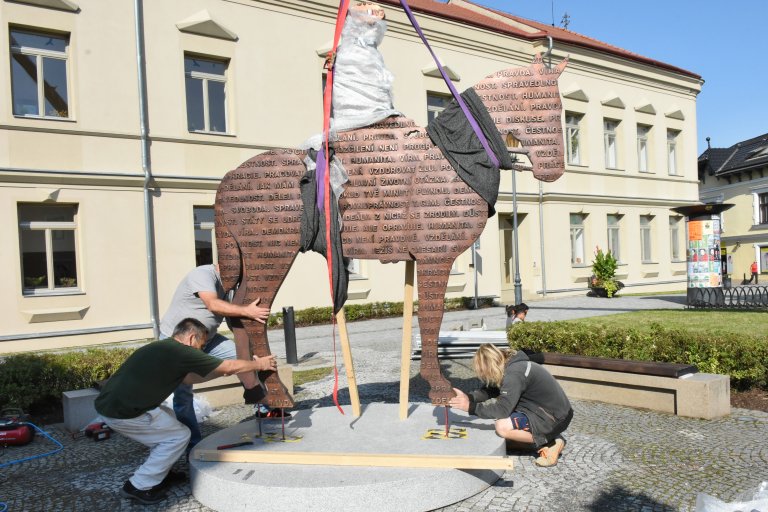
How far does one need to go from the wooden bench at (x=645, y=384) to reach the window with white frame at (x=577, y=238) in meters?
Result: 16.2

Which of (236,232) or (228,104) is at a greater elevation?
(228,104)

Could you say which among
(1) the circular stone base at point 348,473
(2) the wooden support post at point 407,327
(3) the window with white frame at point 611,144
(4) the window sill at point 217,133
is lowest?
(1) the circular stone base at point 348,473

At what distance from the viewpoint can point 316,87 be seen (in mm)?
16578

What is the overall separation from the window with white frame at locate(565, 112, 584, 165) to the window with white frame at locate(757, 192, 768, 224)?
20.8 meters

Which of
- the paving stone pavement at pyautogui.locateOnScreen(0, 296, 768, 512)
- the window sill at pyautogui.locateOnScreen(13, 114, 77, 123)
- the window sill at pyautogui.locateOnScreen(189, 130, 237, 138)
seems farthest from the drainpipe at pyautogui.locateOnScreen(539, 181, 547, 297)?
the window sill at pyautogui.locateOnScreen(13, 114, 77, 123)

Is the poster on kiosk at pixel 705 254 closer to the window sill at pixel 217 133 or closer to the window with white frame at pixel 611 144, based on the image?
the window with white frame at pixel 611 144

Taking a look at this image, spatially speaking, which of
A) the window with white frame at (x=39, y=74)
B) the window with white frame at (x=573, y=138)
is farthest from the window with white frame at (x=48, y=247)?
the window with white frame at (x=573, y=138)

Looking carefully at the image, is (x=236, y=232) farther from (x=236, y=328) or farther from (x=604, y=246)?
(x=604, y=246)

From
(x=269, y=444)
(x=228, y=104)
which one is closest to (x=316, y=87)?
(x=228, y=104)

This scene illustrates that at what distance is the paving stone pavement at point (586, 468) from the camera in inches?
157

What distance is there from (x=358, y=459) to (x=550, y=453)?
1.63 m

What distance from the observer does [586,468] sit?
4.53m

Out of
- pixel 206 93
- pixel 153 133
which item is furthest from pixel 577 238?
pixel 153 133

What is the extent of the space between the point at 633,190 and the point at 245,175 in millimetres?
22905
